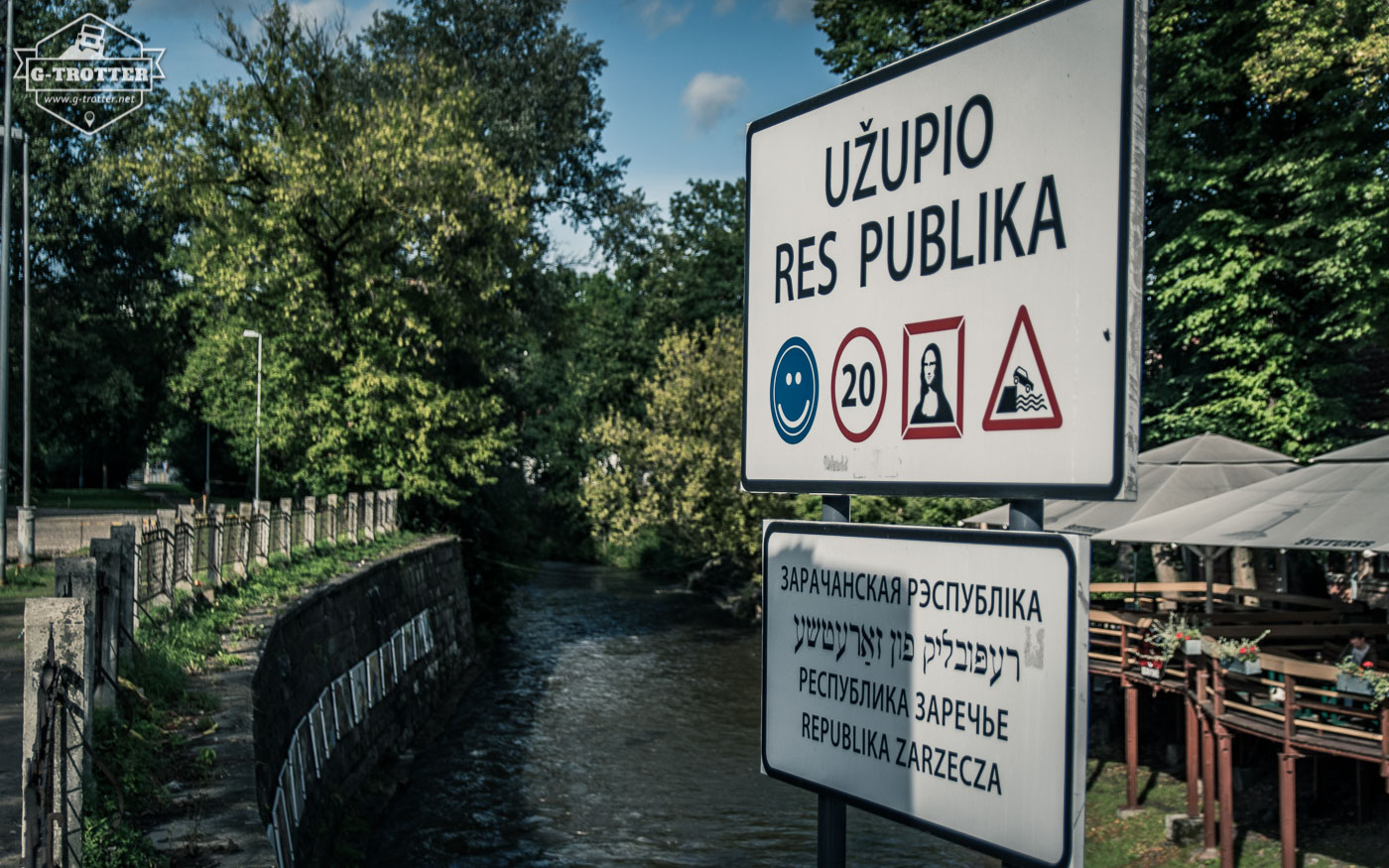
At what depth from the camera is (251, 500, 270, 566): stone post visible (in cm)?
1744

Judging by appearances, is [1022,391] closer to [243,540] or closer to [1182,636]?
[1182,636]

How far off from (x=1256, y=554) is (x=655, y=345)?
32.0m

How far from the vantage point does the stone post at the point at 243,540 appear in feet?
53.3

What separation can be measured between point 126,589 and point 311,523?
10.8 m

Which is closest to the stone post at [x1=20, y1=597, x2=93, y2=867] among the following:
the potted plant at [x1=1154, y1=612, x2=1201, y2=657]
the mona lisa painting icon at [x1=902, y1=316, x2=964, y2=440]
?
the mona lisa painting icon at [x1=902, y1=316, x2=964, y2=440]

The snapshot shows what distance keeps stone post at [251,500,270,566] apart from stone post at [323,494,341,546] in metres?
3.80

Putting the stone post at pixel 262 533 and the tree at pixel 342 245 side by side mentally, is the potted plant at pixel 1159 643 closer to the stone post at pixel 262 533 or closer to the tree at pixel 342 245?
the stone post at pixel 262 533

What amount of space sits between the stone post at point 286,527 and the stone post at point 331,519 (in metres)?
2.02

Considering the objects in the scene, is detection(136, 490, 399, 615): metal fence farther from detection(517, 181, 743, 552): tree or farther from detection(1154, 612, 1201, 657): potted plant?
detection(517, 181, 743, 552): tree

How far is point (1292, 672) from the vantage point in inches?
449

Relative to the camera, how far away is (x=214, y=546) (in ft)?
49.2

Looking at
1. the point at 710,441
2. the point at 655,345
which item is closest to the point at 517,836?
the point at 710,441

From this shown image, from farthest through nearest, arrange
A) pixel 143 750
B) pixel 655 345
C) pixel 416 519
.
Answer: pixel 655 345 → pixel 416 519 → pixel 143 750

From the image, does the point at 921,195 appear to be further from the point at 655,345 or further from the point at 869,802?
the point at 655,345
